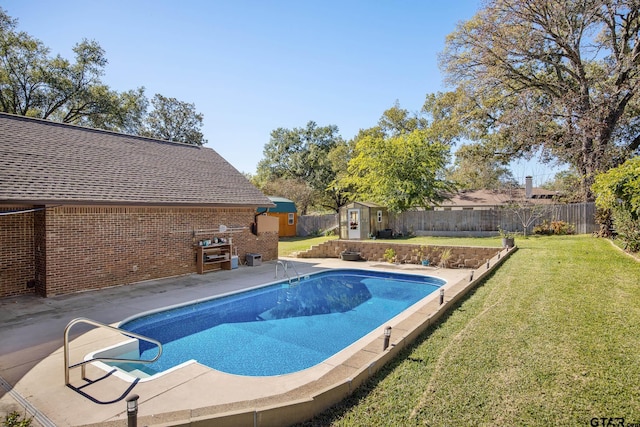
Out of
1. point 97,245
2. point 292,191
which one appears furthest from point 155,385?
point 292,191

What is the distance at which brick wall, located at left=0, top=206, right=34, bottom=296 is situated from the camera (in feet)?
26.8

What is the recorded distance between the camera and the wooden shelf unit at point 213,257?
1150cm

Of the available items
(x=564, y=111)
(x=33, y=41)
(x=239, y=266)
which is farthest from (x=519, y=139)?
(x=33, y=41)

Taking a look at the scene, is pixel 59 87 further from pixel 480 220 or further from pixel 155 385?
pixel 480 220

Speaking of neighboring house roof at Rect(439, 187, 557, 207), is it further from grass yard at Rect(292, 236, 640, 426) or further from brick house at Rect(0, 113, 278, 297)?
grass yard at Rect(292, 236, 640, 426)

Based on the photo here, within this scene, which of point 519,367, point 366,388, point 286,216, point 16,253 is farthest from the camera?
point 286,216

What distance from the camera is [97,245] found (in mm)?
9078

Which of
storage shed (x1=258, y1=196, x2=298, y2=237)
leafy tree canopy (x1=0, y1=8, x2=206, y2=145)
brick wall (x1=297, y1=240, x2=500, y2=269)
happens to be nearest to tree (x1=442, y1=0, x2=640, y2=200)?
brick wall (x1=297, y1=240, x2=500, y2=269)

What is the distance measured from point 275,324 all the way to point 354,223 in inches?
473

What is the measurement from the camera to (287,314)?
8438 millimetres

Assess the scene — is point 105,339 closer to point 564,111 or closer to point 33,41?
point 564,111

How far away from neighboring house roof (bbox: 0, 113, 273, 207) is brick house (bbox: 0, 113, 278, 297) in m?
0.03

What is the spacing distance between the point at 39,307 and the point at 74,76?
22245 mm

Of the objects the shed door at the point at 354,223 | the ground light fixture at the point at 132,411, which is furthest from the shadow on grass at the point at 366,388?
the shed door at the point at 354,223
